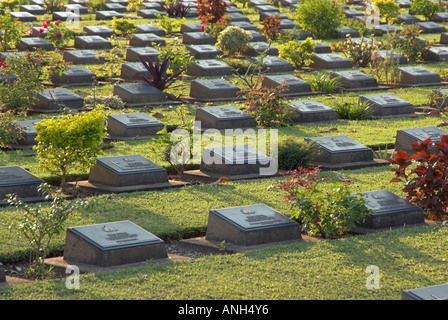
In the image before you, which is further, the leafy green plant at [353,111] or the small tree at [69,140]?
the leafy green plant at [353,111]

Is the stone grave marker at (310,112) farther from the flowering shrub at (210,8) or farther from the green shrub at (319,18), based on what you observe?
the flowering shrub at (210,8)

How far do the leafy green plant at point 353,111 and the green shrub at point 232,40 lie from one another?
4.91 m

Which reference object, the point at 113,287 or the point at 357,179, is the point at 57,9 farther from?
the point at 113,287

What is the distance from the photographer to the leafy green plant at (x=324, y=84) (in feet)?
40.3

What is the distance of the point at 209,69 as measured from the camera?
43.4 ft

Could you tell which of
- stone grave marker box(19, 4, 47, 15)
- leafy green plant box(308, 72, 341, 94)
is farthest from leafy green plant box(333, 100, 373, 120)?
stone grave marker box(19, 4, 47, 15)

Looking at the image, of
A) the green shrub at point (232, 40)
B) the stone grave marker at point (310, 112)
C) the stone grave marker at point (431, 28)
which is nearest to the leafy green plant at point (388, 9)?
the stone grave marker at point (431, 28)

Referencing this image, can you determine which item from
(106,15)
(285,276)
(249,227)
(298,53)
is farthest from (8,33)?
(285,276)

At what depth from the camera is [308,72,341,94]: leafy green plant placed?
12.3m

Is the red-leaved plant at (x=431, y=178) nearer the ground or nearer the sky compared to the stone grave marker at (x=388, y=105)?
nearer the sky

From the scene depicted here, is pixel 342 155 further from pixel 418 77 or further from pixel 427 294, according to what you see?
pixel 418 77

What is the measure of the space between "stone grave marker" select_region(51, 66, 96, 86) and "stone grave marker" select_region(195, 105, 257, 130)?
317 centimetres

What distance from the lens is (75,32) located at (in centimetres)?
1739

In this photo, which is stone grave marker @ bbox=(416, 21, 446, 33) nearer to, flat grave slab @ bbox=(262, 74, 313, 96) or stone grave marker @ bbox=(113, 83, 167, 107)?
flat grave slab @ bbox=(262, 74, 313, 96)
